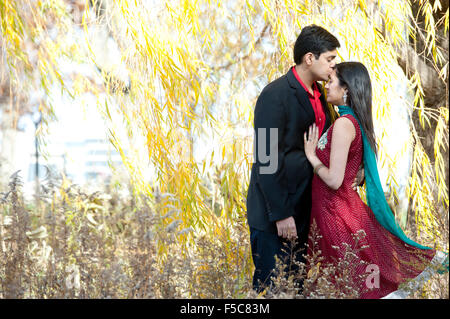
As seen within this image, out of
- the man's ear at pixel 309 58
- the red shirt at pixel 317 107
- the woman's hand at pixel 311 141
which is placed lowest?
the woman's hand at pixel 311 141

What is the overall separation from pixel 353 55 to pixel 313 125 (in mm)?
888

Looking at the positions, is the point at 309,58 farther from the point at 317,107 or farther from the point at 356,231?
the point at 356,231

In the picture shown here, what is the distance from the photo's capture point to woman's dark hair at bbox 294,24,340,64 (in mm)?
2428

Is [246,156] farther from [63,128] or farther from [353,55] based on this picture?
[63,128]

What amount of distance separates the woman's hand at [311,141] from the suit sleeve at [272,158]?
11 centimetres

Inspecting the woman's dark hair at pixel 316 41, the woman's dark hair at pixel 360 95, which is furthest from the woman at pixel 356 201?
the woman's dark hair at pixel 316 41

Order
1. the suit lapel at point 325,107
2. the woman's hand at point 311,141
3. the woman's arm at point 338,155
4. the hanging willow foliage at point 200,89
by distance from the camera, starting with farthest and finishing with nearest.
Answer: the hanging willow foliage at point 200,89 → the suit lapel at point 325,107 → the woman's hand at point 311,141 → the woman's arm at point 338,155

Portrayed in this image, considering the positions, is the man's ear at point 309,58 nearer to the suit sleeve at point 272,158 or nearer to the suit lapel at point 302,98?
the suit lapel at point 302,98

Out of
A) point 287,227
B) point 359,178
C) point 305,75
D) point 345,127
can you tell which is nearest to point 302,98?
point 305,75

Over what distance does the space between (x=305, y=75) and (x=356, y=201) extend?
1.92 ft

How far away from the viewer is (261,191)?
2424 millimetres

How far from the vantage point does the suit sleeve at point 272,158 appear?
7.69ft

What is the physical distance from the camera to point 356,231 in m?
2.40

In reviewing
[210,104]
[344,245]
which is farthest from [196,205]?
[344,245]
